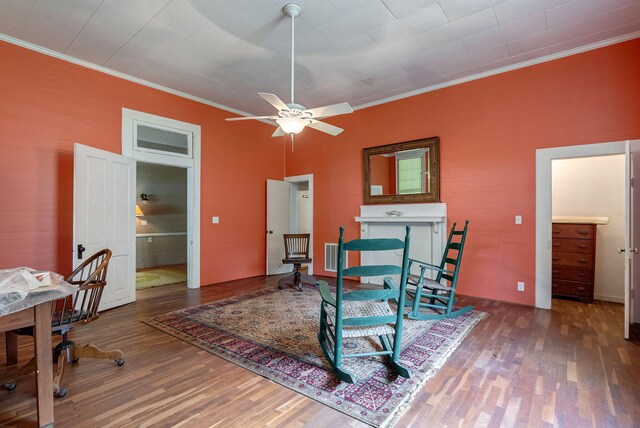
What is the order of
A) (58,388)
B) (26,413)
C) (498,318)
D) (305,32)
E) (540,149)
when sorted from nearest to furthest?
(26,413) → (58,388) → (305,32) → (498,318) → (540,149)

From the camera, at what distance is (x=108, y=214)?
387cm

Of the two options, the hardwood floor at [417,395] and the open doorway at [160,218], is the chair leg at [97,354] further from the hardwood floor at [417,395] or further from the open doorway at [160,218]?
the open doorway at [160,218]

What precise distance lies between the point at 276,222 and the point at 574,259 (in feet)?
16.0

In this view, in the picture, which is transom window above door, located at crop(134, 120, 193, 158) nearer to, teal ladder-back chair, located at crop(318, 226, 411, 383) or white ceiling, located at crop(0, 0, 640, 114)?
white ceiling, located at crop(0, 0, 640, 114)

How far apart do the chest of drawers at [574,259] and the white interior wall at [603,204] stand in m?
0.29

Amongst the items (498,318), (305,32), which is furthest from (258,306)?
(305,32)

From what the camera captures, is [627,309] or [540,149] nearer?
[627,309]

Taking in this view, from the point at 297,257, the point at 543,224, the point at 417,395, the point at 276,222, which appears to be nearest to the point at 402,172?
the point at 543,224

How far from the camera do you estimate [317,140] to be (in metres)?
6.05

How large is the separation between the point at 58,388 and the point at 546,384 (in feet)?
10.8

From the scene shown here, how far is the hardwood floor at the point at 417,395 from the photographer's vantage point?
178 cm

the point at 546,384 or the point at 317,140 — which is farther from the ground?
the point at 317,140

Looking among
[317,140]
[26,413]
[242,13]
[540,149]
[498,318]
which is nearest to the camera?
[26,413]

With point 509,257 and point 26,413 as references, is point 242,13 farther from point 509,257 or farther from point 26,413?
point 509,257
